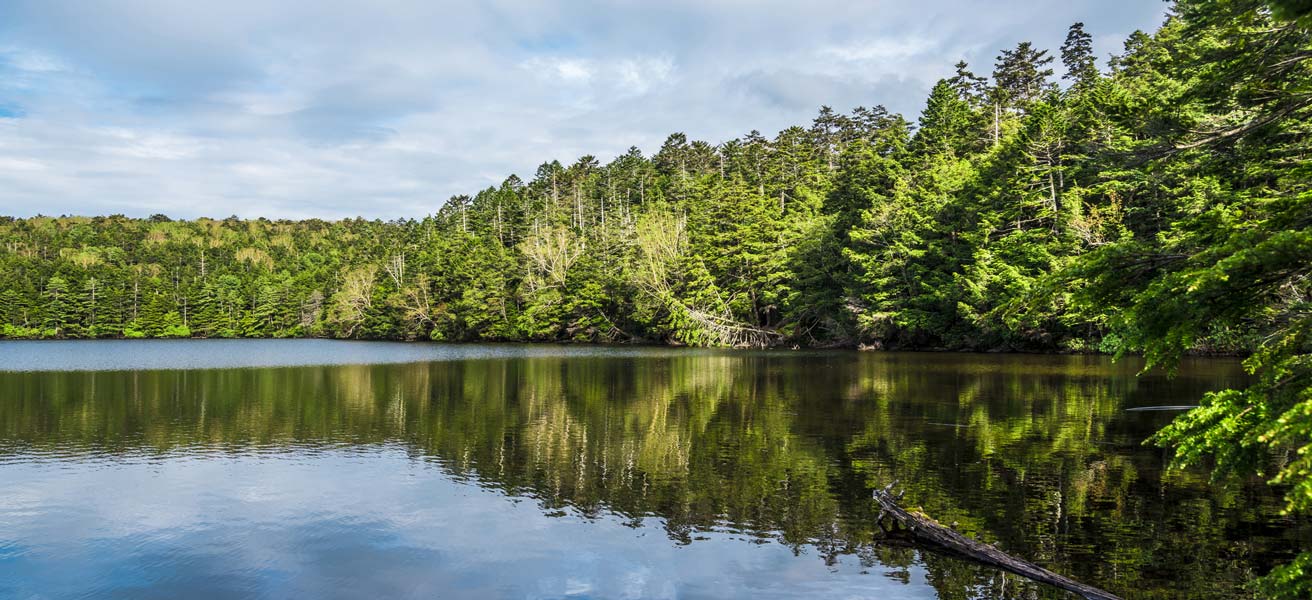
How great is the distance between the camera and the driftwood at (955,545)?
900 cm

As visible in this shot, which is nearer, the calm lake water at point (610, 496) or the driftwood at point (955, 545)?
the driftwood at point (955, 545)

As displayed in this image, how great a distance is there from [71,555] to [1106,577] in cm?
1456

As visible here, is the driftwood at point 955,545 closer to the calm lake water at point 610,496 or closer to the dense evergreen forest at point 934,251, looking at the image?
the calm lake water at point 610,496

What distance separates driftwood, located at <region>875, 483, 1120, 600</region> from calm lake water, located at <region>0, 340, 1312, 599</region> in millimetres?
202

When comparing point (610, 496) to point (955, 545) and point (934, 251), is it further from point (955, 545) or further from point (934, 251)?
point (934, 251)

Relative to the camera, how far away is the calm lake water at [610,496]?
10.3 meters

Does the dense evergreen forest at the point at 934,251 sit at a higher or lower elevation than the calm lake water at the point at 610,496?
higher

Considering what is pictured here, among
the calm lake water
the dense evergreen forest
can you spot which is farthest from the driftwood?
the dense evergreen forest

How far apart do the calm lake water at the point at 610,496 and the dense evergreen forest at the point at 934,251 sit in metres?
2.34

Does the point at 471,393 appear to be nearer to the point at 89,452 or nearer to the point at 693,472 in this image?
the point at 89,452

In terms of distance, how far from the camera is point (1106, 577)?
955 centimetres

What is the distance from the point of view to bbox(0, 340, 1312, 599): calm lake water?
33.9ft

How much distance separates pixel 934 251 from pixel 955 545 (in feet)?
155

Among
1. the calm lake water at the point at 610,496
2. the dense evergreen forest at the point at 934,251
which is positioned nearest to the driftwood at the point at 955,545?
the calm lake water at the point at 610,496
